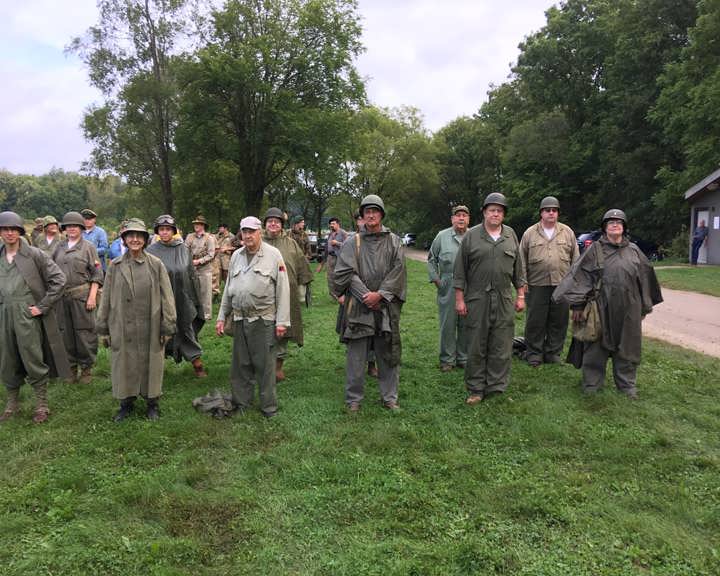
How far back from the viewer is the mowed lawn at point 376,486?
10.6 ft

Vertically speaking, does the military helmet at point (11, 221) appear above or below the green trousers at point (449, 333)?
above

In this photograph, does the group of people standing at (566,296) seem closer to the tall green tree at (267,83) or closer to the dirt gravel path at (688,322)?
the dirt gravel path at (688,322)

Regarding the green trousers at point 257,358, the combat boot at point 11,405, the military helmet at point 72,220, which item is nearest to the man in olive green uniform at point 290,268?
the green trousers at point 257,358

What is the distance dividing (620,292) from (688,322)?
5827 millimetres

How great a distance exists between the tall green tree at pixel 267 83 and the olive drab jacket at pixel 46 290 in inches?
887

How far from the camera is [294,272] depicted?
22.5ft

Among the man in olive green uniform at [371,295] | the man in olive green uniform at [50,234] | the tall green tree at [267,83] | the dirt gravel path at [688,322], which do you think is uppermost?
the tall green tree at [267,83]

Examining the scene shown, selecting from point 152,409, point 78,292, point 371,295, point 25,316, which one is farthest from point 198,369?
point 371,295

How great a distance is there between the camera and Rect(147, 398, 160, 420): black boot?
5.47 meters

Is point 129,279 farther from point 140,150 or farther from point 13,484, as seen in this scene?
point 140,150

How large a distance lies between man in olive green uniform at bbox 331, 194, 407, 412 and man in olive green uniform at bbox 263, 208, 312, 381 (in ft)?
3.66

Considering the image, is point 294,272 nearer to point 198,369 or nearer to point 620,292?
point 198,369

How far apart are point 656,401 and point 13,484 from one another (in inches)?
237

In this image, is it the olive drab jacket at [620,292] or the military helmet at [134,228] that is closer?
the military helmet at [134,228]
